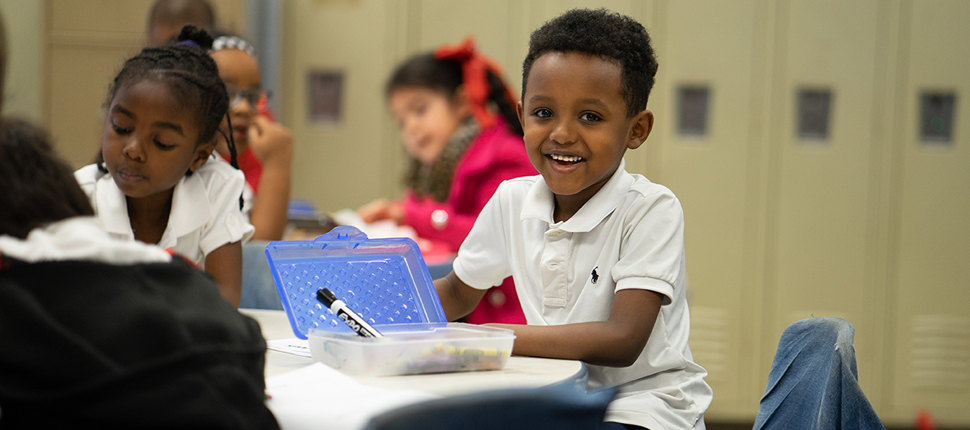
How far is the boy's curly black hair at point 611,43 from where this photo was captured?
3.50 ft

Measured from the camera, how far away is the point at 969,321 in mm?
3250

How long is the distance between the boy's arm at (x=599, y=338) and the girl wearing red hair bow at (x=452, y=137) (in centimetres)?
130

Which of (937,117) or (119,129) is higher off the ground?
(937,117)

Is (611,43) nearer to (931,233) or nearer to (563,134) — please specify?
(563,134)

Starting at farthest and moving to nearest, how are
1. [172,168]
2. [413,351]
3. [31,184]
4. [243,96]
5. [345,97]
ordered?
[345,97] → [243,96] → [172,168] → [413,351] → [31,184]

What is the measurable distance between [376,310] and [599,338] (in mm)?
300

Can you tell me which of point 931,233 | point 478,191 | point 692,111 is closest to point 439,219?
point 478,191

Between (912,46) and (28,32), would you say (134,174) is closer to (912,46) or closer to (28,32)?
(28,32)

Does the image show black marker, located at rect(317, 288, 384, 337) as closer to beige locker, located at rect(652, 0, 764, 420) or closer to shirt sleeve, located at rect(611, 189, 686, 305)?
shirt sleeve, located at rect(611, 189, 686, 305)

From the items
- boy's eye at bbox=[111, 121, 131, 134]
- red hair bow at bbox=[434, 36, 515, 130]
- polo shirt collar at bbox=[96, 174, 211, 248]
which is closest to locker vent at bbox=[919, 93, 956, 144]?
red hair bow at bbox=[434, 36, 515, 130]

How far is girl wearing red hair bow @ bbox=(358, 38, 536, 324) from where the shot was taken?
232 centimetres

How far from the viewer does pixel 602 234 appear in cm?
109

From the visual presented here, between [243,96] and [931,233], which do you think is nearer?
[243,96]

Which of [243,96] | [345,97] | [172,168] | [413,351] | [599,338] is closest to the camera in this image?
[413,351]
